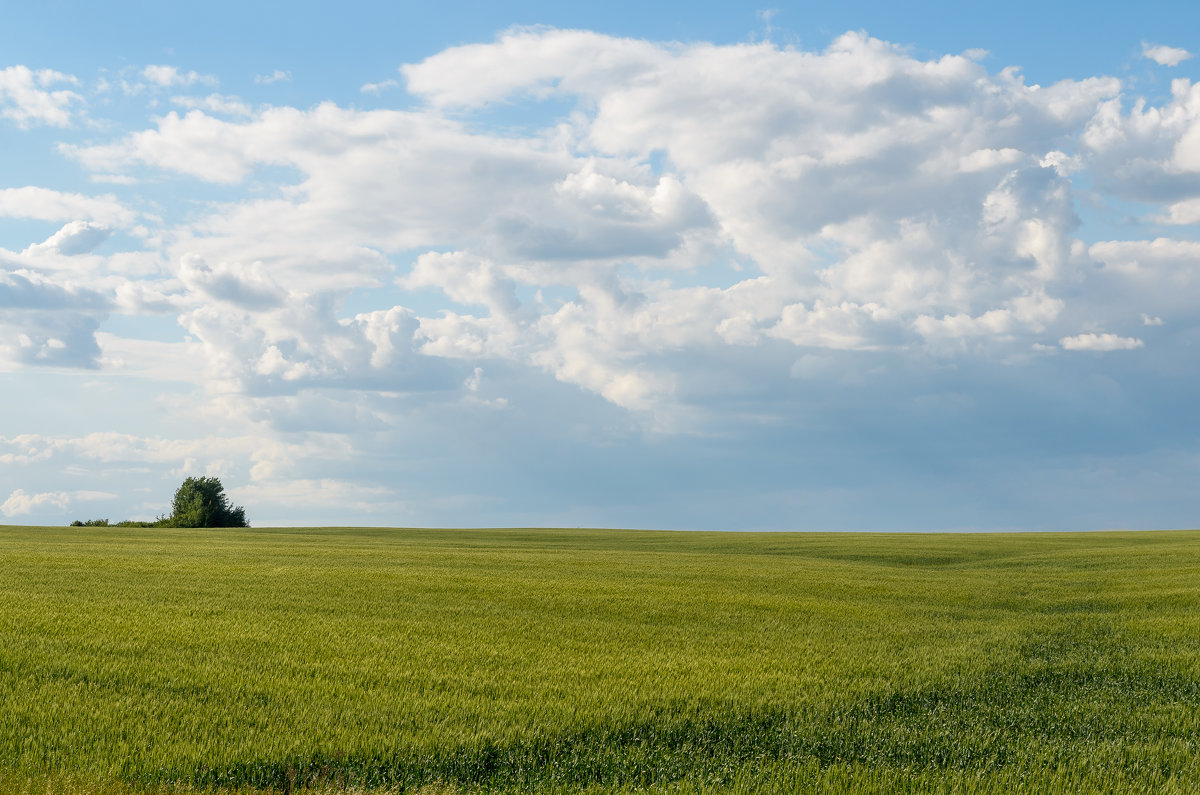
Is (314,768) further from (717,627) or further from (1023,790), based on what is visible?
(717,627)

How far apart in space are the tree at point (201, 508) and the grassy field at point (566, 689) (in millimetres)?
69397

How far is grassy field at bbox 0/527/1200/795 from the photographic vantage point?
25.2ft

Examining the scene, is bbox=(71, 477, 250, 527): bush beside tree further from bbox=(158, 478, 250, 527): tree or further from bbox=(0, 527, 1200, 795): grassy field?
bbox=(0, 527, 1200, 795): grassy field

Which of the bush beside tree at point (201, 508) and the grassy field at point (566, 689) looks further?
the bush beside tree at point (201, 508)

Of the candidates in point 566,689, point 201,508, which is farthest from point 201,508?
point 566,689

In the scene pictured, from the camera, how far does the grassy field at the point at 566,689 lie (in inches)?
303

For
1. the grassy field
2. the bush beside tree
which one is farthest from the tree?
the grassy field

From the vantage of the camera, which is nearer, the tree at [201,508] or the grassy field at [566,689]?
the grassy field at [566,689]

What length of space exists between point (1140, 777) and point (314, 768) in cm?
768

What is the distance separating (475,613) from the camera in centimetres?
1680

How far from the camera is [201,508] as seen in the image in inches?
3396

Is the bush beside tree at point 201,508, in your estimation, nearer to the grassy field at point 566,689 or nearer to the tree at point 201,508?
the tree at point 201,508

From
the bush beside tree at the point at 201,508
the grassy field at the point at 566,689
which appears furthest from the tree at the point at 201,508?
the grassy field at the point at 566,689

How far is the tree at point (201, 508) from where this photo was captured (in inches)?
3369
